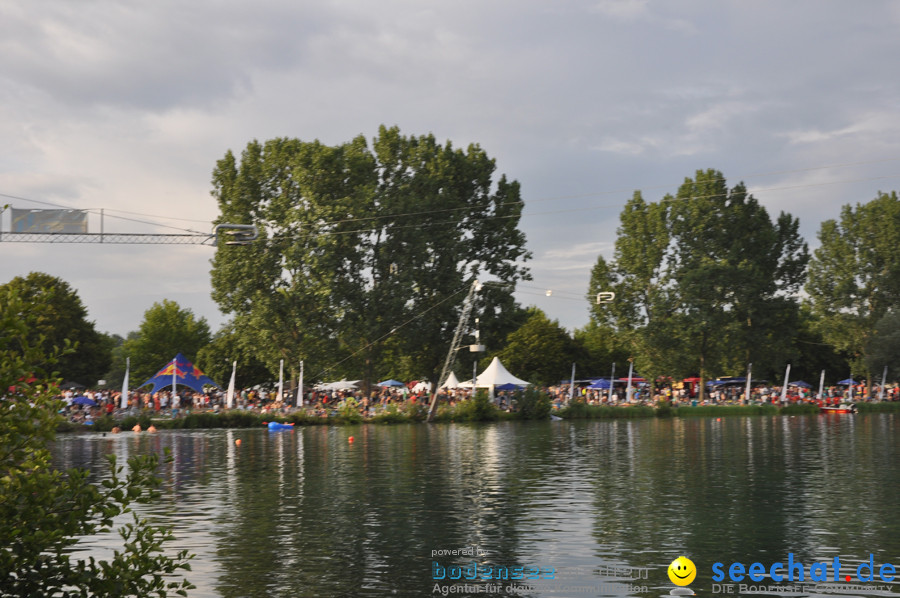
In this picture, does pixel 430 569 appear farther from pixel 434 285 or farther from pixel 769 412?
pixel 769 412

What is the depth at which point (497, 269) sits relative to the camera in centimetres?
8494

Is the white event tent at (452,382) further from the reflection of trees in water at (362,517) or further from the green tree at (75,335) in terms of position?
the reflection of trees in water at (362,517)

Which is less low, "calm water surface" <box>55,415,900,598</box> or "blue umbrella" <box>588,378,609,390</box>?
"blue umbrella" <box>588,378,609,390</box>

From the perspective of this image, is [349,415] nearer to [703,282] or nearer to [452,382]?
[452,382]

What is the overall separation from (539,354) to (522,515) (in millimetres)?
97476

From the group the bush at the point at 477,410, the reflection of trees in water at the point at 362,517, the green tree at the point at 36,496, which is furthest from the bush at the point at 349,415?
the green tree at the point at 36,496

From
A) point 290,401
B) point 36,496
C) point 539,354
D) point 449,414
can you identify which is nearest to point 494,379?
point 449,414

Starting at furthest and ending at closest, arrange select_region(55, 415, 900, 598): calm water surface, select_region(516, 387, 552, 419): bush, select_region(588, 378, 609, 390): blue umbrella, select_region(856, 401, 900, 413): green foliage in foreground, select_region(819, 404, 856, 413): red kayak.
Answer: select_region(588, 378, 609, 390): blue umbrella
select_region(856, 401, 900, 413): green foliage in foreground
select_region(819, 404, 856, 413): red kayak
select_region(516, 387, 552, 419): bush
select_region(55, 415, 900, 598): calm water surface

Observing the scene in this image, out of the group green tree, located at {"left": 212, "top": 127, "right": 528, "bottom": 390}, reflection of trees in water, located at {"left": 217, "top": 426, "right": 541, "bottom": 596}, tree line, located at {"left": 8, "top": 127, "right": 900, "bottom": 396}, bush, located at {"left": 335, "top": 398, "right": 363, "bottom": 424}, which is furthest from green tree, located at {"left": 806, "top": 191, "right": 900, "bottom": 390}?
reflection of trees in water, located at {"left": 217, "top": 426, "right": 541, "bottom": 596}

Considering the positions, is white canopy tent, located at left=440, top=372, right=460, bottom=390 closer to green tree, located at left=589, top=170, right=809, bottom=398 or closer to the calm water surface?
green tree, located at left=589, top=170, right=809, bottom=398

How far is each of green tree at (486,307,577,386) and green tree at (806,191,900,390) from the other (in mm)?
33358

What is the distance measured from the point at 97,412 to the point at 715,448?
4203 centimetres

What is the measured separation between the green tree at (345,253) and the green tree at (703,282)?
2511cm

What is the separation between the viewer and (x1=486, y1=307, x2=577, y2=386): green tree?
117 metres
